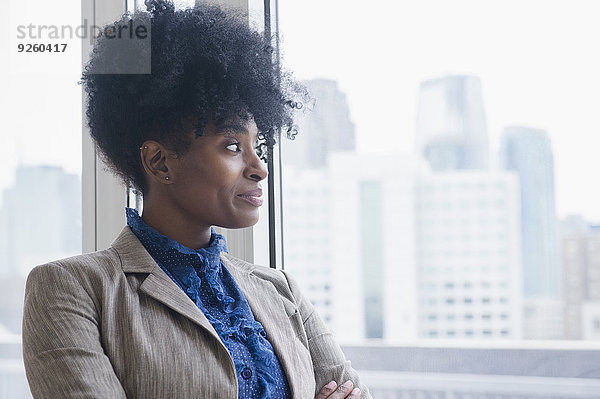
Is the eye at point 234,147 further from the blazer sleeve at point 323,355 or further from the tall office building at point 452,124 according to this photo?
the tall office building at point 452,124

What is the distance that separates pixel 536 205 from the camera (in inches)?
70.7

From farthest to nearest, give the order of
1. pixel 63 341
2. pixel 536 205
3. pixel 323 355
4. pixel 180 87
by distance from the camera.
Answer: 1. pixel 536 205
2. pixel 323 355
3. pixel 180 87
4. pixel 63 341

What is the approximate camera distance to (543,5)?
5.71 ft

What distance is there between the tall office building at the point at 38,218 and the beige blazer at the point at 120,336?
0.80 m

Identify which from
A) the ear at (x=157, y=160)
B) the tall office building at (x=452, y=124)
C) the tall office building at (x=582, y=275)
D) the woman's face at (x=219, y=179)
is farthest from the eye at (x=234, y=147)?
the tall office building at (x=582, y=275)

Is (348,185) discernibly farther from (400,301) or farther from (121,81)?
(121,81)

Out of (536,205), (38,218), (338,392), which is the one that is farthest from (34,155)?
(536,205)

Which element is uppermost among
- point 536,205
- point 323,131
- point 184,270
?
point 323,131

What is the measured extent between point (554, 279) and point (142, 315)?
4.02 ft

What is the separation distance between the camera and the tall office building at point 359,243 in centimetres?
191

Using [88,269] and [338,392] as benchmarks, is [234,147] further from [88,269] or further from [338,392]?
[338,392]

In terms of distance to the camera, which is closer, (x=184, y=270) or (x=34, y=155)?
(x=184, y=270)

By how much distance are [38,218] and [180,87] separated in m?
0.97

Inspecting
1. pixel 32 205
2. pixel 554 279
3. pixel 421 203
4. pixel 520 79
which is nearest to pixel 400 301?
pixel 421 203
